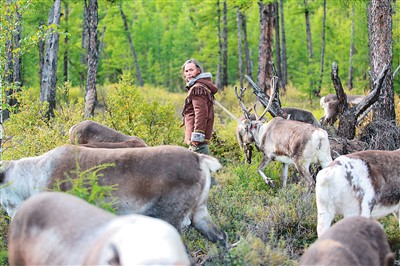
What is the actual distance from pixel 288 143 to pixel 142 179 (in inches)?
172

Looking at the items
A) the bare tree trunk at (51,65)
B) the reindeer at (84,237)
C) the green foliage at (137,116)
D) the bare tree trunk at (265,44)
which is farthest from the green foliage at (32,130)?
the bare tree trunk at (265,44)

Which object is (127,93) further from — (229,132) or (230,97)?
(230,97)

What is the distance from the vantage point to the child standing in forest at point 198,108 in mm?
7547

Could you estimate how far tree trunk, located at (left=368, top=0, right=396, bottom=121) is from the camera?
11.1 m

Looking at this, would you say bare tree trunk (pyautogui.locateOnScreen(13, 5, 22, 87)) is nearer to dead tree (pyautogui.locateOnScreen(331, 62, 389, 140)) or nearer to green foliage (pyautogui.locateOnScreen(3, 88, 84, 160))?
green foliage (pyautogui.locateOnScreen(3, 88, 84, 160))

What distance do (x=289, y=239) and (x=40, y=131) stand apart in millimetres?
4631

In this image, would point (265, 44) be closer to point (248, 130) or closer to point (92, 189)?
point (248, 130)

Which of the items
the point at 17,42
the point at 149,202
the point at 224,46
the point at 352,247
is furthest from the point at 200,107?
the point at 224,46

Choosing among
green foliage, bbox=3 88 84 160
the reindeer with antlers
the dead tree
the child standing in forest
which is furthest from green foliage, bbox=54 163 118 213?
the dead tree

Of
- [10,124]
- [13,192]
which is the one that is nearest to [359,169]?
[13,192]

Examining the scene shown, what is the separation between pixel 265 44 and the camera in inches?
656

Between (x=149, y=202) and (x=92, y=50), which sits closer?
(x=149, y=202)

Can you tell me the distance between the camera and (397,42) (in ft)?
66.8

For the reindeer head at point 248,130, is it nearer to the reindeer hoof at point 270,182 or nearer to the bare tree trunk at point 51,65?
the reindeer hoof at point 270,182
